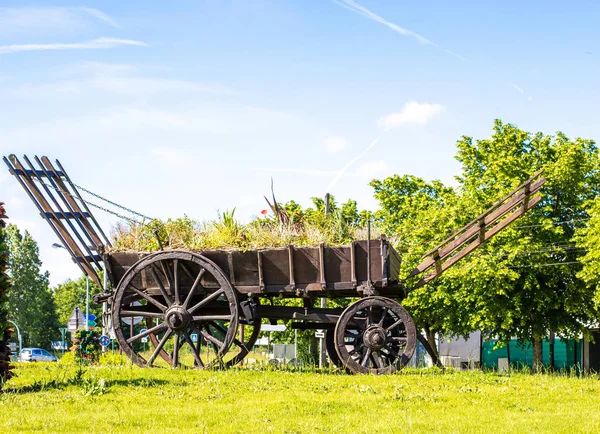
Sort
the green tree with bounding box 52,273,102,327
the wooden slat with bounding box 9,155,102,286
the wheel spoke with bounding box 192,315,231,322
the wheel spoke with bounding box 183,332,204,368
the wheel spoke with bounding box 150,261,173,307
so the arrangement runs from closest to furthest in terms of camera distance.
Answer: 1. the wheel spoke with bounding box 192,315,231,322
2. the wheel spoke with bounding box 183,332,204,368
3. the wheel spoke with bounding box 150,261,173,307
4. the wooden slat with bounding box 9,155,102,286
5. the green tree with bounding box 52,273,102,327

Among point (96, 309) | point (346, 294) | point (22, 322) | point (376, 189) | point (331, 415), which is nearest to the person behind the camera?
point (331, 415)

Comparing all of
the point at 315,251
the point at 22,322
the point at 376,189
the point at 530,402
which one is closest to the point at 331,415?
the point at 530,402

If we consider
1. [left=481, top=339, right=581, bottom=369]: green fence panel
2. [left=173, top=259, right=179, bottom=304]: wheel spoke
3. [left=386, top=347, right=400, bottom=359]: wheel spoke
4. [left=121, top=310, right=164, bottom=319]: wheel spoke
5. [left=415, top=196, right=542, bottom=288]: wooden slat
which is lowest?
[left=481, top=339, right=581, bottom=369]: green fence panel

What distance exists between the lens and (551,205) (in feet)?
123

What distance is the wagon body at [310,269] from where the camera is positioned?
47.2ft

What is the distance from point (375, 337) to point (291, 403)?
13.4 feet

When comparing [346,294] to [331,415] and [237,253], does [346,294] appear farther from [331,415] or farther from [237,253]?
[331,415]

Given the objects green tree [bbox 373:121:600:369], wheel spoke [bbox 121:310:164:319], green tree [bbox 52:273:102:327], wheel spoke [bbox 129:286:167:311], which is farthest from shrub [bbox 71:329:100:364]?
green tree [bbox 52:273:102:327]

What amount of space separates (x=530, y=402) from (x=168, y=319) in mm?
6678

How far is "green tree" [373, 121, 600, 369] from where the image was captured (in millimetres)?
35125

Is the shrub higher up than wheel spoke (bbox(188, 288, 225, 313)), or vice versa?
wheel spoke (bbox(188, 288, 225, 313))

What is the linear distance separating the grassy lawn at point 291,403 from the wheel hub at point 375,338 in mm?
788

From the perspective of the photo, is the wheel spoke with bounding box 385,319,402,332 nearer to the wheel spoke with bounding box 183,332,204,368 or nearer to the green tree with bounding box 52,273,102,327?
the wheel spoke with bounding box 183,332,204,368

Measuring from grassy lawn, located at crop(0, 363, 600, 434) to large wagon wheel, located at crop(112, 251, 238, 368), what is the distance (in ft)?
3.52
